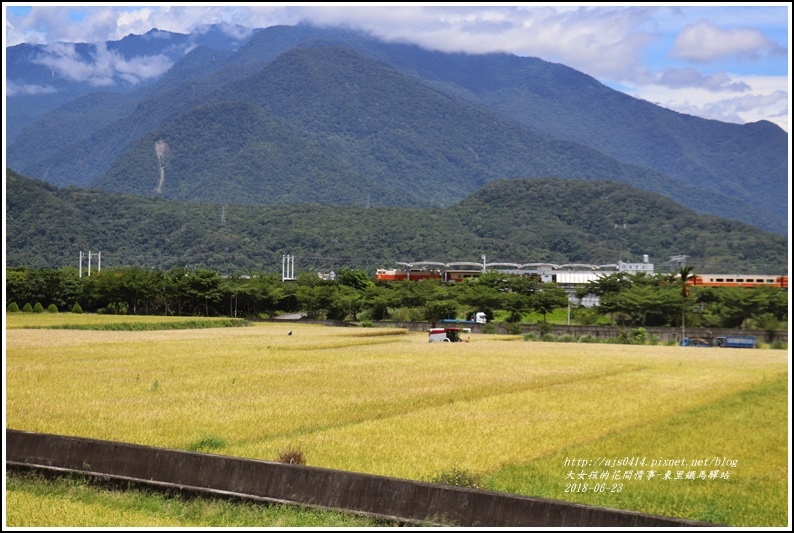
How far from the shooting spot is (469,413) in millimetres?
23516

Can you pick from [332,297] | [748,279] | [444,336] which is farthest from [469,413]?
[332,297]

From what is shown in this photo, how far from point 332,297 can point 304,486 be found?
74.3 m

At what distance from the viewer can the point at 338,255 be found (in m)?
196

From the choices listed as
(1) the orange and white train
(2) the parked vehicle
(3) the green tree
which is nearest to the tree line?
(3) the green tree

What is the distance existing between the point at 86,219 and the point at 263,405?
165 meters

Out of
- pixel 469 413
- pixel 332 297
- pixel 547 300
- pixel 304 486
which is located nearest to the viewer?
pixel 304 486

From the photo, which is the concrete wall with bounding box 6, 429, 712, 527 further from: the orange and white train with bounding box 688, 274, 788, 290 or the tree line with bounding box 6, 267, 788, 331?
the tree line with bounding box 6, 267, 788, 331

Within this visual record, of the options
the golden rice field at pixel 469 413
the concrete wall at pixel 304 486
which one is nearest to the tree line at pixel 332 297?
the golden rice field at pixel 469 413

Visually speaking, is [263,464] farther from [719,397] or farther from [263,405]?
[719,397]

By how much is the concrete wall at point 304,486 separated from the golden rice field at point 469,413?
2224 millimetres

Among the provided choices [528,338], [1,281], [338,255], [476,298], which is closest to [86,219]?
[338,255]

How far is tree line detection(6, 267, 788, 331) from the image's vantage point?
77375 millimetres

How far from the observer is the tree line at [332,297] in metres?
77.4

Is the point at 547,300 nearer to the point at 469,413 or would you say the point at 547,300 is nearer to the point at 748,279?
the point at 748,279
